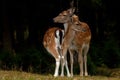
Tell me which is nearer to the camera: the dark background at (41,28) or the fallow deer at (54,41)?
the fallow deer at (54,41)

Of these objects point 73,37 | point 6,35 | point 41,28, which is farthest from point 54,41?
point 41,28

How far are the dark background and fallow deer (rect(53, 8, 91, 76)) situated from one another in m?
2.02

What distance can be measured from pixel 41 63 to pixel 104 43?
4743mm

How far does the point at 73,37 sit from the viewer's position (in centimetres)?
1415

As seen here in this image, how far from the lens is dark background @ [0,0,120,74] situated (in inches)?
733

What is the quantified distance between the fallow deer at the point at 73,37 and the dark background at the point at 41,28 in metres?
2.02

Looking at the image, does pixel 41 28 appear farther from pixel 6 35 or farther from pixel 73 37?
pixel 73 37

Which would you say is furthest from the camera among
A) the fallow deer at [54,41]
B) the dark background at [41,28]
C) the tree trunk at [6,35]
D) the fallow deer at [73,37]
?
the tree trunk at [6,35]

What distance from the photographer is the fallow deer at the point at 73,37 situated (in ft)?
45.5

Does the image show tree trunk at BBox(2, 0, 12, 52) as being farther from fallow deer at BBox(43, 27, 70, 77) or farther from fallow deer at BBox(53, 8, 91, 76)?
fallow deer at BBox(43, 27, 70, 77)

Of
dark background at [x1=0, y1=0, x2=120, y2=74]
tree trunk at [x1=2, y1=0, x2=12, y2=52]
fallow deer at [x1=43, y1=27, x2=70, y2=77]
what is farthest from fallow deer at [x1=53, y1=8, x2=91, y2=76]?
tree trunk at [x1=2, y1=0, x2=12, y2=52]

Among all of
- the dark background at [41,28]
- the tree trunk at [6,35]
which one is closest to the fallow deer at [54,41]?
the dark background at [41,28]

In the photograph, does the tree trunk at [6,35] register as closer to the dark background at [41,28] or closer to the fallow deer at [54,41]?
the dark background at [41,28]

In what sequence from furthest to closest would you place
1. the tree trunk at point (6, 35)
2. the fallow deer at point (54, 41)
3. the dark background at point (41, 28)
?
1. the tree trunk at point (6, 35)
2. the dark background at point (41, 28)
3. the fallow deer at point (54, 41)
